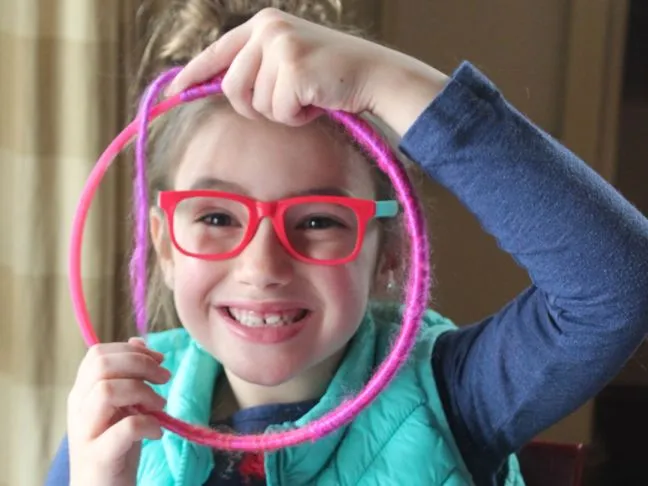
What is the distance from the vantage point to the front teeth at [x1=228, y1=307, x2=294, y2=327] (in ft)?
2.53

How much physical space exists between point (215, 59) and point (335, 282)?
0.70ft

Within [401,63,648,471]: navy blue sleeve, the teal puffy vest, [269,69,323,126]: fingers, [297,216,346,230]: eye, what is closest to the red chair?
the teal puffy vest

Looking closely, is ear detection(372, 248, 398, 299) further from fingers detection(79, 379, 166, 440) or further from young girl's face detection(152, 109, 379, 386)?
fingers detection(79, 379, 166, 440)

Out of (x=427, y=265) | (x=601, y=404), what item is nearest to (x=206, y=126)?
(x=427, y=265)

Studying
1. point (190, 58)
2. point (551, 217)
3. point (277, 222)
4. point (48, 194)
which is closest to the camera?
point (551, 217)

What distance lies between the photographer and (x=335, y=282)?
0.75 metres

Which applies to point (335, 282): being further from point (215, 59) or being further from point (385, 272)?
point (215, 59)

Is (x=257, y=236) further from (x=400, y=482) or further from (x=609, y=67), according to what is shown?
(x=609, y=67)

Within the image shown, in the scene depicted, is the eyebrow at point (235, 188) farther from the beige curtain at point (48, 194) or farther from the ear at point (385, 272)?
the beige curtain at point (48, 194)

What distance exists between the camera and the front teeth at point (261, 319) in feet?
2.53

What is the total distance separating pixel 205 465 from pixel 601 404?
1.13 meters

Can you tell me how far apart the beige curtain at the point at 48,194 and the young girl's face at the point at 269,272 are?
49cm

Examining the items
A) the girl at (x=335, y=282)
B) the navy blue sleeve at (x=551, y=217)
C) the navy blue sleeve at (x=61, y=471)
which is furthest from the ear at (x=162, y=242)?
the navy blue sleeve at (x=551, y=217)

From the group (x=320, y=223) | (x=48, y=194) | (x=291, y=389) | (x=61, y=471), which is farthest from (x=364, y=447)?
(x=48, y=194)
